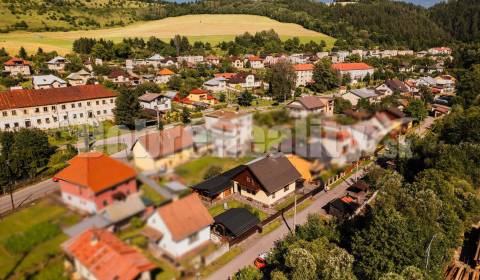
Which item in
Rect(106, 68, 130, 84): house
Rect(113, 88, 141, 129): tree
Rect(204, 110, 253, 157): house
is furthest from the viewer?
Rect(106, 68, 130, 84): house

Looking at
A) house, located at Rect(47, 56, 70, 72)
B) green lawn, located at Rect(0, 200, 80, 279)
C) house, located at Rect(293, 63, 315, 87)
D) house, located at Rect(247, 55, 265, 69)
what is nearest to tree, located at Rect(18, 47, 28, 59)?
house, located at Rect(47, 56, 70, 72)

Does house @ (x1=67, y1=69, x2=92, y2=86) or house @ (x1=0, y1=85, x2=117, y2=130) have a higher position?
house @ (x1=67, y1=69, x2=92, y2=86)

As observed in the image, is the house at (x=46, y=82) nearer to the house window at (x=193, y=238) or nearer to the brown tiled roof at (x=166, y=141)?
the brown tiled roof at (x=166, y=141)

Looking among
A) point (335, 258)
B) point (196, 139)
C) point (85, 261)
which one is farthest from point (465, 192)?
point (85, 261)

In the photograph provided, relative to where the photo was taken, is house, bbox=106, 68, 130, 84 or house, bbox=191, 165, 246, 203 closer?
house, bbox=191, 165, 246, 203

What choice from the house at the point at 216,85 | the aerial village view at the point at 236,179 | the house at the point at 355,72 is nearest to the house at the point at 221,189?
the aerial village view at the point at 236,179

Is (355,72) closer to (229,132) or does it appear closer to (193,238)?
(229,132)

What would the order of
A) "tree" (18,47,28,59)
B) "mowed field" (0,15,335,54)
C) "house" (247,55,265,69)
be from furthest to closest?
"mowed field" (0,15,335,54), "house" (247,55,265,69), "tree" (18,47,28,59)

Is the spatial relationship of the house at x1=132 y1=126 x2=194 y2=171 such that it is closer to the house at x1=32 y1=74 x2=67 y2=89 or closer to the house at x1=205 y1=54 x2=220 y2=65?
the house at x1=32 y1=74 x2=67 y2=89
